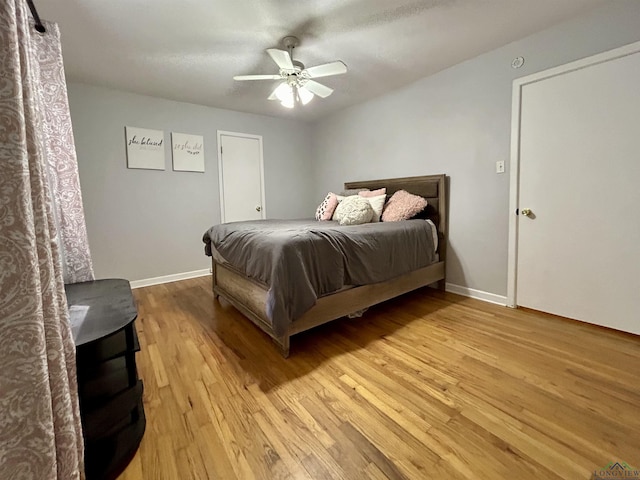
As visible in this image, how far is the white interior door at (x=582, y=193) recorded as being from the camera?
1960 mm

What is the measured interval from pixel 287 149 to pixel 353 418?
13.4 ft

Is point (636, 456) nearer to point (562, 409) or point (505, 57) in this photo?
point (562, 409)

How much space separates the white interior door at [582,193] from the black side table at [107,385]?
9.66 feet

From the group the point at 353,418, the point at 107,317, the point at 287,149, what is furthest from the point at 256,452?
the point at 287,149

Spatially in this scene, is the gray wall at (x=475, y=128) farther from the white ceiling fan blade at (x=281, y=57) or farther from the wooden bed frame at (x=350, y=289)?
the white ceiling fan blade at (x=281, y=57)

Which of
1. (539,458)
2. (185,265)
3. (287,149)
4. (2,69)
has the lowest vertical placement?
(539,458)

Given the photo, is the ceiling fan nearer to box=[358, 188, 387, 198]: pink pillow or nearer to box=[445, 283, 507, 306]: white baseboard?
box=[358, 188, 387, 198]: pink pillow

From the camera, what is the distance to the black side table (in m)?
1.05

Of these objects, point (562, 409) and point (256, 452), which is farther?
point (562, 409)

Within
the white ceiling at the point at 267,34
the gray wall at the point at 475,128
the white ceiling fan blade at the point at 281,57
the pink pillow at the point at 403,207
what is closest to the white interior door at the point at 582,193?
the gray wall at the point at 475,128

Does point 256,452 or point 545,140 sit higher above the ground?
point 545,140

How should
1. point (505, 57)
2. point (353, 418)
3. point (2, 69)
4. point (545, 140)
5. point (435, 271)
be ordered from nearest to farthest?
point (2, 69)
point (353, 418)
point (545, 140)
point (505, 57)
point (435, 271)

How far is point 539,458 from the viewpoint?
1101 millimetres

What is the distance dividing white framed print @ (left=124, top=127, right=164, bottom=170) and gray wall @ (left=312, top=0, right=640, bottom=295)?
2764 millimetres
